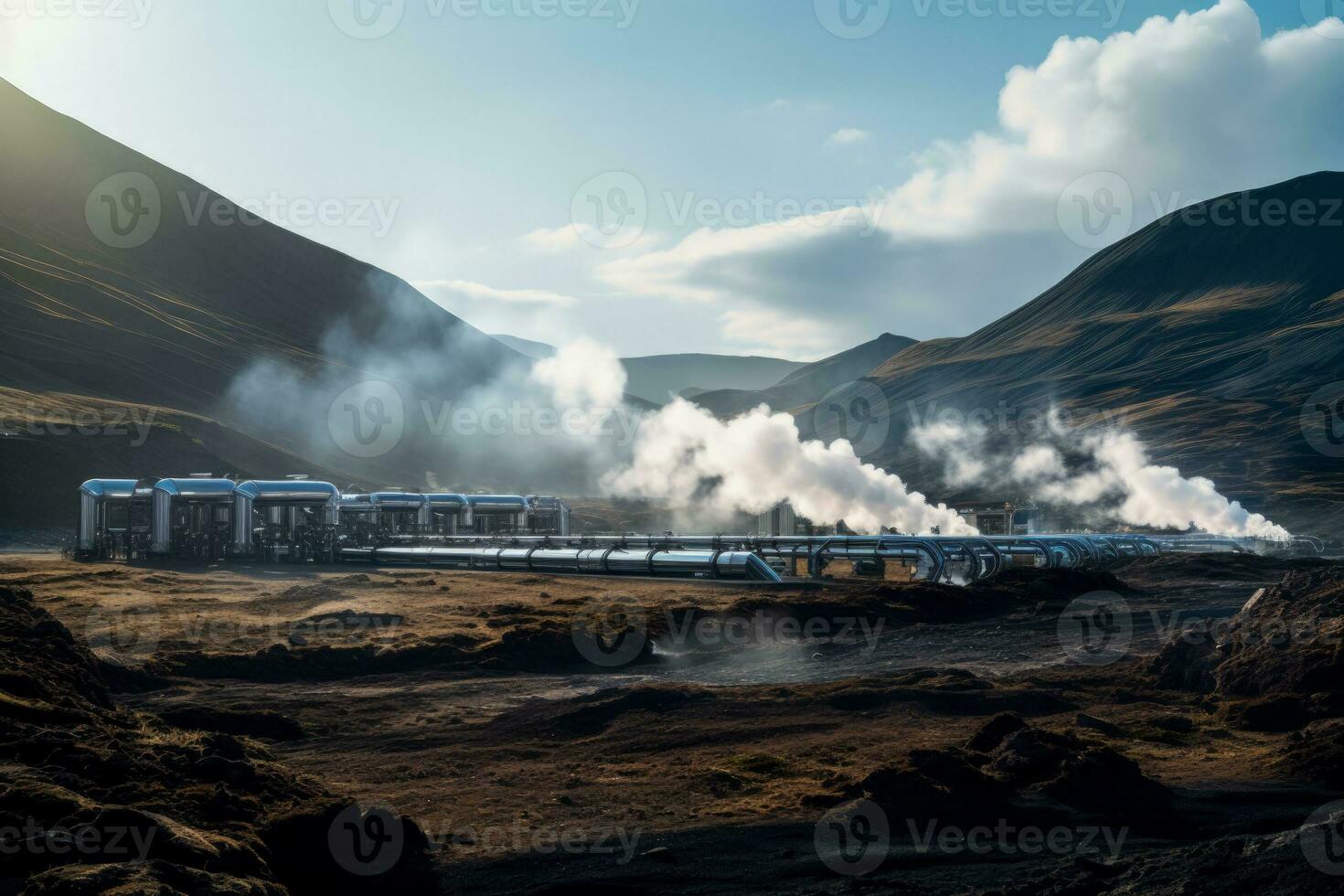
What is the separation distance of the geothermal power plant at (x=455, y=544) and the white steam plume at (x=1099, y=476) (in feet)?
56.1

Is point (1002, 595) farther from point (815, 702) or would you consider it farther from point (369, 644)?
point (369, 644)

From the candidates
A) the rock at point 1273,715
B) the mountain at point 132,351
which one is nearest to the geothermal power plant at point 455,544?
the rock at point 1273,715

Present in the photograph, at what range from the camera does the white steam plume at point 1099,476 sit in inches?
3837

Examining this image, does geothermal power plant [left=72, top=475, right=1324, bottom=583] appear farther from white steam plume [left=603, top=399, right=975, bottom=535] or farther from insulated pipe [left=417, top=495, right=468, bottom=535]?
white steam plume [left=603, top=399, right=975, bottom=535]

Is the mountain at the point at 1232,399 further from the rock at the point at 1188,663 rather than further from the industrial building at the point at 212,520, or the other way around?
the rock at the point at 1188,663

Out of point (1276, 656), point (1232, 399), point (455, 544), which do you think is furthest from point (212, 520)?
point (1232, 399)

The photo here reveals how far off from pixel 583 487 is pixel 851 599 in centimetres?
15377

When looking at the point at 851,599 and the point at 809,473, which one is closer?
the point at 851,599

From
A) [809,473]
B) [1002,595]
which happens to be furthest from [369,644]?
[809,473]

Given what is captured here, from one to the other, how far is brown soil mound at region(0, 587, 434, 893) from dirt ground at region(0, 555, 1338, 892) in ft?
4.36

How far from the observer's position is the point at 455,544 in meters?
65.4

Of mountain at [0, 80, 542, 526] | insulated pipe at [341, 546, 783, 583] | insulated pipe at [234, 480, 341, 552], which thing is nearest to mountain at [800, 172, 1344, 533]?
insulated pipe at [341, 546, 783, 583]

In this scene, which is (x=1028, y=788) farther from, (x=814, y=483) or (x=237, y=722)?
(x=814, y=483)

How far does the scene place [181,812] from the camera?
464 inches
